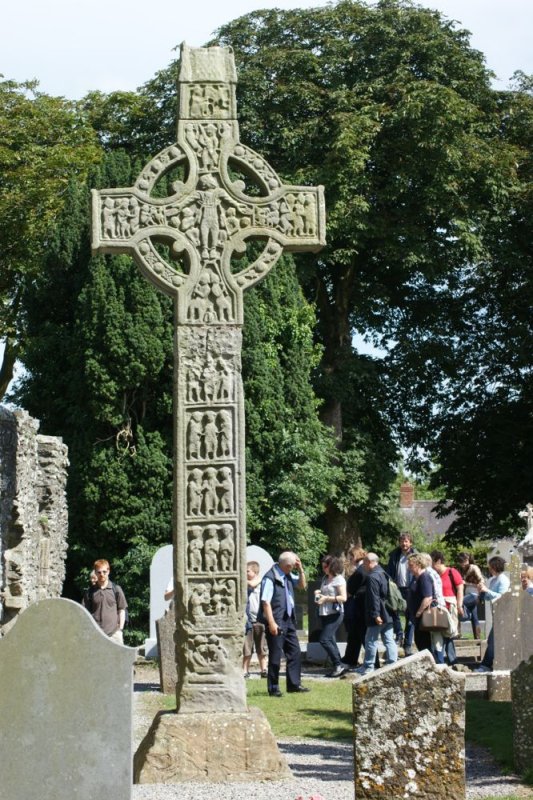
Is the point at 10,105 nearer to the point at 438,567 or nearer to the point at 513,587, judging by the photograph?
the point at 438,567

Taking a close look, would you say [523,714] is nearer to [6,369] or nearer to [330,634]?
[330,634]

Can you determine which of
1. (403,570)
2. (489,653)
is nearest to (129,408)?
(403,570)

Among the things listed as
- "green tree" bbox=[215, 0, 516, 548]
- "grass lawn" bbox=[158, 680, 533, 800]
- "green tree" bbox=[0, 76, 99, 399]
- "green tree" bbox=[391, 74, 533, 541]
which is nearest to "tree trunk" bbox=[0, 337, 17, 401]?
"green tree" bbox=[0, 76, 99, 399]

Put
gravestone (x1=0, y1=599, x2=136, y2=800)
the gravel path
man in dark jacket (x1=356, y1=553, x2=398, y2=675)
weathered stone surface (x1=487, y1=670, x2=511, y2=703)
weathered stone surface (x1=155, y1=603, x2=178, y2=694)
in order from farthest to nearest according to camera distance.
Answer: man in dark jacket (x1=356, y1=553, x2=398, y2=675)
weathered stone surface (x1=155, y1=603, x2=178, y2=694)
weathered stone surface (x1=487, y1=670, x2=511, y2=703)
the gravel path
gravestone (x1=0, y1=599, x2=136, y2=800)

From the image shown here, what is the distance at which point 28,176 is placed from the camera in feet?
114

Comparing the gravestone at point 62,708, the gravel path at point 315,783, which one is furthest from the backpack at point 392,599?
the gravestone at point 62,708

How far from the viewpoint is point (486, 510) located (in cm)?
3541

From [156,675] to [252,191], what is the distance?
14.0 m

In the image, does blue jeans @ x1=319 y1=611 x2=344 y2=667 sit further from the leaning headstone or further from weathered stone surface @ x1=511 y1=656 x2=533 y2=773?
weathered stone surface @ x1=511 y1=656 x2=533 y2=773

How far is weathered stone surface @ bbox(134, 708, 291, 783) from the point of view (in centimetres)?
916

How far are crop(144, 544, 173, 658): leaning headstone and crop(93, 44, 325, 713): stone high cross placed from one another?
11760 millimetres

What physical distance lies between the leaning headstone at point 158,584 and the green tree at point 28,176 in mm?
12969

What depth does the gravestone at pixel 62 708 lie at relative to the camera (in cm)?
696

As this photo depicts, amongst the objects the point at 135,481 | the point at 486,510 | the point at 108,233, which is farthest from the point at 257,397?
the point at 108,233
